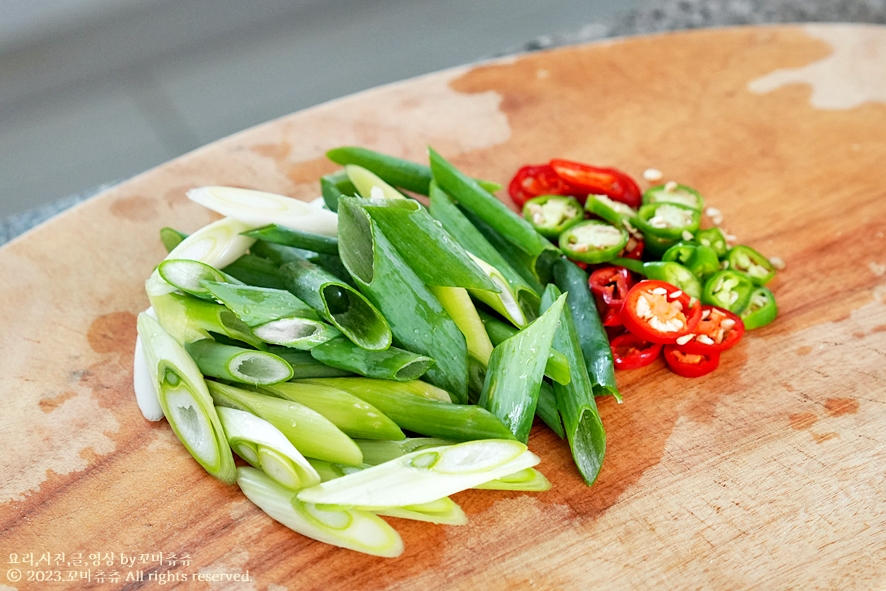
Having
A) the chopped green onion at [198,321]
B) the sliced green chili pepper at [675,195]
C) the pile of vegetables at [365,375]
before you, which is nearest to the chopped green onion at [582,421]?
the pile of vegetables at [365,375]

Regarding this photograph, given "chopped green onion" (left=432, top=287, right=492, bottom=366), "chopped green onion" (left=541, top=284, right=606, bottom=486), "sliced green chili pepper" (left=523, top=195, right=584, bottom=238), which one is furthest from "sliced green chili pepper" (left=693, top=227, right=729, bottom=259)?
"chopped green onion" (left=432, top=287, right=492, bottom=366)

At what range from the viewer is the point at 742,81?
3.47 meters

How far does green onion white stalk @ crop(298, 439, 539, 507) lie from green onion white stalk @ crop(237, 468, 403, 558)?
38 mm

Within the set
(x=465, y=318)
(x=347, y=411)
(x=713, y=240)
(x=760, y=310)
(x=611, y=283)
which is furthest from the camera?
(x=713, y=240)

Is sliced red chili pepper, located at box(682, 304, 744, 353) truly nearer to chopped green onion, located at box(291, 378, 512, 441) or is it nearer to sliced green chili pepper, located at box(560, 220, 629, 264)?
sliced green chili pepper, located at box(560, 220, 629, 264)

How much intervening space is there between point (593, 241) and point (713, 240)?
0.43 metres

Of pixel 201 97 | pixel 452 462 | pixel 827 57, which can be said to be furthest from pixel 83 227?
pixel 827 57

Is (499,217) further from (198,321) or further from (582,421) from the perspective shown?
(198,321)

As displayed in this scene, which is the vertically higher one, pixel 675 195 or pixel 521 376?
pixel 521 376

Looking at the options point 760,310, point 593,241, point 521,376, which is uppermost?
point 521,376

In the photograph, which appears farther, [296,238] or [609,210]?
[609,210]

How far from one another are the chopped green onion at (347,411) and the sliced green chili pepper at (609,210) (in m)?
1.18

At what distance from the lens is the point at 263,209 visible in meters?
2.44

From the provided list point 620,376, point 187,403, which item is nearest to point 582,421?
point 620,376
